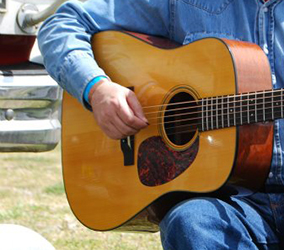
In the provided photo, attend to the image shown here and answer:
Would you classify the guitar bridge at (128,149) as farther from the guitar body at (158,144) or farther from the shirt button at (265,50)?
the shirt button at (265,50)

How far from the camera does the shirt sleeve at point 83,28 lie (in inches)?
109

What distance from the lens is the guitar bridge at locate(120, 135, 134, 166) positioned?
2764 millimetres

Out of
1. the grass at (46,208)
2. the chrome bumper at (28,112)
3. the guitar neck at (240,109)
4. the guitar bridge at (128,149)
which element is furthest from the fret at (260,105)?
the chrome bumper at (28,112)

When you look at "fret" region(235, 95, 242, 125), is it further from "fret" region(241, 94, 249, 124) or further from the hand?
the hand

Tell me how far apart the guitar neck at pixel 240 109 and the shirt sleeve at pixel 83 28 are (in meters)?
0.43

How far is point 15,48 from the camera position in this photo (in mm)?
4129

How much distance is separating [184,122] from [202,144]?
14cm

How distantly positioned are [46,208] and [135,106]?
83.0 inches

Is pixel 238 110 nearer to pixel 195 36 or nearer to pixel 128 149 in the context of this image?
pixel 195 36

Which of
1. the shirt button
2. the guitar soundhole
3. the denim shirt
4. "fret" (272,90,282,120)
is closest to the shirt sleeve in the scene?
the denim shirt

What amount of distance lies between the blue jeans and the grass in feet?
4.93

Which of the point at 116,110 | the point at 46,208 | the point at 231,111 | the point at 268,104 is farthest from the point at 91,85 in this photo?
the point at 46,208

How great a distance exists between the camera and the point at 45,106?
13.6ft

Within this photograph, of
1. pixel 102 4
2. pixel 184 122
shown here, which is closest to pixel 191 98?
pixel 184 122
